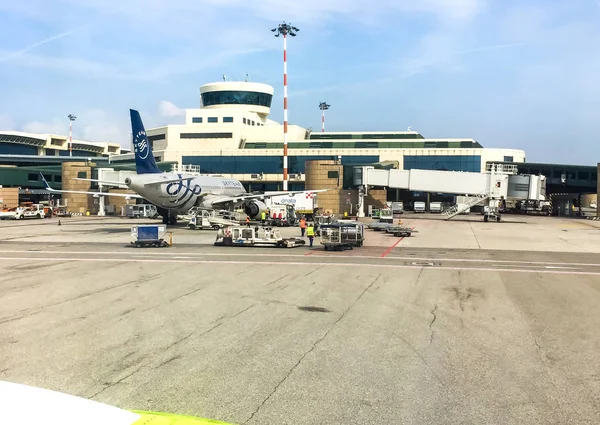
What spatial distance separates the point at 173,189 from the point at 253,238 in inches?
644

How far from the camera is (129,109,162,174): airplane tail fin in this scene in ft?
158

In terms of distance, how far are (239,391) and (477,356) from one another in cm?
549

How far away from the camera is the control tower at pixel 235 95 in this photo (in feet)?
406

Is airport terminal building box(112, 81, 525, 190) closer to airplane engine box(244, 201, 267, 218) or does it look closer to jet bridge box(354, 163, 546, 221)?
jet bridge box(354, 163, 546, 221)

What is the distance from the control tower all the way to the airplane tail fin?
75.9 m

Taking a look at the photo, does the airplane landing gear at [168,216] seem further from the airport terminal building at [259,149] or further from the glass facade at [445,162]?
the glass facade at [445,162]

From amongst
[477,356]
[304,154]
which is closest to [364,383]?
[477,356]

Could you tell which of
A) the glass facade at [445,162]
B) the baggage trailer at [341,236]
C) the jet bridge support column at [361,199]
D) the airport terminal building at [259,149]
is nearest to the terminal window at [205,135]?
the airport terminal building at [259,149]

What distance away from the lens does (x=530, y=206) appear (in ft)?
362

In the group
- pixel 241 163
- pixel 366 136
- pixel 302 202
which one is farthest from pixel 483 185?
pixel 366 136

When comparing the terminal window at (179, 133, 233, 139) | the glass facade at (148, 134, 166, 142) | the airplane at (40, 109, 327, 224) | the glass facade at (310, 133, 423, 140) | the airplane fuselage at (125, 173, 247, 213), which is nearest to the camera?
the airplane at (40, 109, 327, 224)

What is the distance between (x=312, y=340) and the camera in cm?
1275

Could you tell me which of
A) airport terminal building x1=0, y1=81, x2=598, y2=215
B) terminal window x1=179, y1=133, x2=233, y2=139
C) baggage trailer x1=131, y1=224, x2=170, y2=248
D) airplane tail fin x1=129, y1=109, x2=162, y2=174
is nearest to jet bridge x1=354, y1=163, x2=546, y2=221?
airport terminal building x1=0, y1=81, x2=598, y2=215

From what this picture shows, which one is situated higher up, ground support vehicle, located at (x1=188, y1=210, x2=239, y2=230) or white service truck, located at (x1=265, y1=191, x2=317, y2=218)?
white service truck, located at (x1=265, y1=191, x2=317, y2=218)
